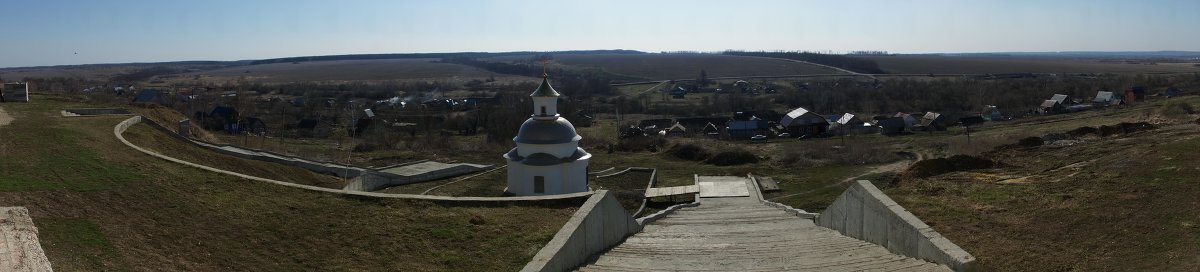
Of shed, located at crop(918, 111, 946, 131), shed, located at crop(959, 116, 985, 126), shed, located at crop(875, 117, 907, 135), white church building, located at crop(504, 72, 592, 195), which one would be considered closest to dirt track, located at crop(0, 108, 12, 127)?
white church building, located at crop(504, 72, 592, 195)

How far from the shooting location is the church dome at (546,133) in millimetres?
22688

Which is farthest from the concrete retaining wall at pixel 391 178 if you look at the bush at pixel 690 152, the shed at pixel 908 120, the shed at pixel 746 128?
the shed at pixel 908 120

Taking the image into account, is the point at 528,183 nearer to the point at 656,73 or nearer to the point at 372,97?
the point at 372,97

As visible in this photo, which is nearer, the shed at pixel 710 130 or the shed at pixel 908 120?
the shed at pixel 908 120

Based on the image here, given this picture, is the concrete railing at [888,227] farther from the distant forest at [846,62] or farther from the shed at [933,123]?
the distant forest at [846,62]

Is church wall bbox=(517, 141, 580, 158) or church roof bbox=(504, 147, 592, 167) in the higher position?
church wall bbox=(517, 141, 580, 158)

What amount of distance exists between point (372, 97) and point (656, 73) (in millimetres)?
71521

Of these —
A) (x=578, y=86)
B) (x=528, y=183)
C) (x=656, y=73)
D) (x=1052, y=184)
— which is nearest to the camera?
(x=1052, y=184)

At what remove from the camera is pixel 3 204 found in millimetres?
10828

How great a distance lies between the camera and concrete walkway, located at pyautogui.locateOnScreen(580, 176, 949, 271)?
29.3ft

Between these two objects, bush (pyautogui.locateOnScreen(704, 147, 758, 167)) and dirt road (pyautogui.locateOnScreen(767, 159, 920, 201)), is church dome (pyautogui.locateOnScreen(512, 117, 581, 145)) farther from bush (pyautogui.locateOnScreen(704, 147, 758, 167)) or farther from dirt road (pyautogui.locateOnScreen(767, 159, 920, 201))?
bush (pyautogui.locateOnScreen(704, 147, 758, 167))

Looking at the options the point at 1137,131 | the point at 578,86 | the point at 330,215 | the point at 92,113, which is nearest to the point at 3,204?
the point at 330,215

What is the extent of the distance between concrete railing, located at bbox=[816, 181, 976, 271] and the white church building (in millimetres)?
8997

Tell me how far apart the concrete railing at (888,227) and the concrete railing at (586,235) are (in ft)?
11.1
